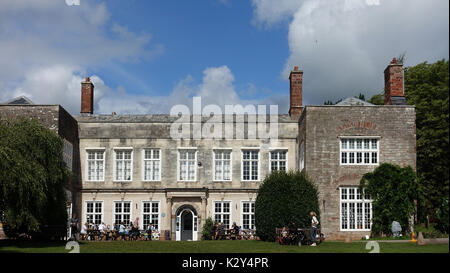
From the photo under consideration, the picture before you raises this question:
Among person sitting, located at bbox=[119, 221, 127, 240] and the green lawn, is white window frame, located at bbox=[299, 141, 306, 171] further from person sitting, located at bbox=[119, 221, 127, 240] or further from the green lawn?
person sitting, located at bbox=[119, 221, 127, 240]

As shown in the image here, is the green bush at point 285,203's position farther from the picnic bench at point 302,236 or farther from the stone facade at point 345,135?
the stone facade at point 345,135

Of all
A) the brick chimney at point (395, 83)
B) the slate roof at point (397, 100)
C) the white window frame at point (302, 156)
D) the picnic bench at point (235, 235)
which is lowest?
the picnic bench at point (235, 235)

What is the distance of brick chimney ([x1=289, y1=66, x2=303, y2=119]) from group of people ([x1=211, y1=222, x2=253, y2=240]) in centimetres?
715

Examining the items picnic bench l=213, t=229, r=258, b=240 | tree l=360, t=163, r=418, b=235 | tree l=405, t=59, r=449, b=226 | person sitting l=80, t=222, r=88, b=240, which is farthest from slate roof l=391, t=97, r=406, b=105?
person sitting l=80, t=222, r=88, b=240

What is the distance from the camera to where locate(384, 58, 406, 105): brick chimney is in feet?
98.6

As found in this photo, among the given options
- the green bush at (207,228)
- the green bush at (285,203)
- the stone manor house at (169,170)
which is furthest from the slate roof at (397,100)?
the green bush at (207,228)

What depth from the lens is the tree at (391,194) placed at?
26.4 meters

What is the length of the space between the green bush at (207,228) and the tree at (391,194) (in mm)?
8492

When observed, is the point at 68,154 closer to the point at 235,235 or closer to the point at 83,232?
the point at 83,232

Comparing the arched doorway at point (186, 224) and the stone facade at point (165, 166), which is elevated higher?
the stone facade at point (165, 166)
